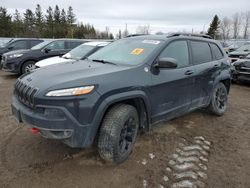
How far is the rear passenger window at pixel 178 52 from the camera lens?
3.66 m

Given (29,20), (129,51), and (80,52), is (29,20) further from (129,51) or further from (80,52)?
(129,51)

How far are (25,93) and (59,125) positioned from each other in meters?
0.65

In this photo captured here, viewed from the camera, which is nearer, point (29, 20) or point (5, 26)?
point (5, 26)

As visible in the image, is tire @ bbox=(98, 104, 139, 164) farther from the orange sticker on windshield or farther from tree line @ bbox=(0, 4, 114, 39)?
tree line @ bbox=(0, 4, 114, 39)

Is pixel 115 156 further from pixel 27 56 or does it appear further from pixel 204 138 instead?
pixel 27 56

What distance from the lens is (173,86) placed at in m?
3.61

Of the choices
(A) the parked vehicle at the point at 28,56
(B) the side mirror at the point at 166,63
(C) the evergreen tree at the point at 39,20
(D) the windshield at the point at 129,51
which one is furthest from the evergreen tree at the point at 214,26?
(B) the side mirror at the point at 166,63

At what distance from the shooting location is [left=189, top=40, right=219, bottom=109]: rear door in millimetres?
4195

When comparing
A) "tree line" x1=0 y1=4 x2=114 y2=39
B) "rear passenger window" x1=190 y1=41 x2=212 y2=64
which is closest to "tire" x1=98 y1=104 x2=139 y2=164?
"rear passenger window" x1=190 y1=41 x2=212 y2=64

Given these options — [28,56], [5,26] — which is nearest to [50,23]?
[5,26]

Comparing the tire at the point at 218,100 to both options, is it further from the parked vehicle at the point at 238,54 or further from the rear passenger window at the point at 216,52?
the parked vehicle at the point at 238,54

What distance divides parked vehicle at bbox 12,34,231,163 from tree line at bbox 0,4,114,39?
131 feet

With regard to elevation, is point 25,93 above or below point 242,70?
above

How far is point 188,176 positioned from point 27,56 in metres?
8.40
